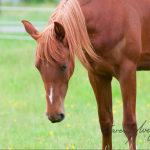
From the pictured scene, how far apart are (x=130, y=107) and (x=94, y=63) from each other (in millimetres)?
564

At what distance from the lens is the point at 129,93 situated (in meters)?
2.82

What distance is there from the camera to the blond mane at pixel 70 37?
7.84ft

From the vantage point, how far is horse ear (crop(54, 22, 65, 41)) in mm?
2344

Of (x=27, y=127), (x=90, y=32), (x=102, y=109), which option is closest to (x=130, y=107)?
(x=102, y=109)

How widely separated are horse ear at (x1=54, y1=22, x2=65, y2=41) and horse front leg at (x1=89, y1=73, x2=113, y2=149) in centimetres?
81

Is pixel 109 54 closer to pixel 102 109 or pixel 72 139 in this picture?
pixel 102 109

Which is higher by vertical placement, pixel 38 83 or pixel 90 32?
pixel 90 32

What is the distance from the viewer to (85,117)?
4.98m

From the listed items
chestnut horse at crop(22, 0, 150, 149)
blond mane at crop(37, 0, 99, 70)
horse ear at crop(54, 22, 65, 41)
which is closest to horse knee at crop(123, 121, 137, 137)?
chestnut horse at crop(22, 0, 150, 149)

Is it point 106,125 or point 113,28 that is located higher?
point 113,28

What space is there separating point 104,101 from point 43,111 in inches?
89.8

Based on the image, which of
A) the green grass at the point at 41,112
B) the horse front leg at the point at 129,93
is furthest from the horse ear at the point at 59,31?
the horse front leg at the point at 129,93

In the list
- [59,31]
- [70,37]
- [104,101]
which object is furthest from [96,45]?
[104,101]

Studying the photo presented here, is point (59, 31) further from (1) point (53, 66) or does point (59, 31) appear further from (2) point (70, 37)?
(1) point (53, 66)
